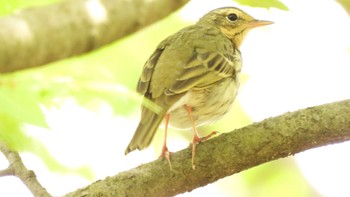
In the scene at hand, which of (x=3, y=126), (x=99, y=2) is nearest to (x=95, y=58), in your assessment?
(x=3, y=126)

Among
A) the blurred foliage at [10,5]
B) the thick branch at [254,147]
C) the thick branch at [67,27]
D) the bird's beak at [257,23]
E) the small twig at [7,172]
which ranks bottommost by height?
the thick branch at [254,147]

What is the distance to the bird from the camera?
4.13 meters

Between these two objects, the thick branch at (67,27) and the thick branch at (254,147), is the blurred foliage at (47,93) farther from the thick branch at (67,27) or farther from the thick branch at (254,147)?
the thick branch at (254,147)

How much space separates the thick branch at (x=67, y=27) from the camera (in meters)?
1.33

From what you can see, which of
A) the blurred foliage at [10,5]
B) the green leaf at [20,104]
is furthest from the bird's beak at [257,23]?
the green leaf at [20,104]

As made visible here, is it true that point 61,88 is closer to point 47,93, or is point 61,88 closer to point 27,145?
point 47,93

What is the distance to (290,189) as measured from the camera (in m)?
8.36

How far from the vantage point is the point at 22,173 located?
375cm

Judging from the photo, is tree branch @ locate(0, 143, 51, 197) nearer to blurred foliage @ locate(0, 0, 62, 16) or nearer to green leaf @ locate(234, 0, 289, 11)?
blurred foliage @ locate(0, 0, 62, 16)

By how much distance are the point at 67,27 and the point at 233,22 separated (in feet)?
15.7

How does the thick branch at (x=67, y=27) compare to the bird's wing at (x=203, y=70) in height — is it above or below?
below

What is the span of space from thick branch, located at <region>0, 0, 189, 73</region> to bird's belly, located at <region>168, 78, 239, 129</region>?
305cm

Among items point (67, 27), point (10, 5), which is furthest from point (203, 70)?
point (67, 27)

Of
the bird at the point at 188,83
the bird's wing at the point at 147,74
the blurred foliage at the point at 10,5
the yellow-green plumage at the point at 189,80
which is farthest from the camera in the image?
the bird's wing at the point at 147,74
